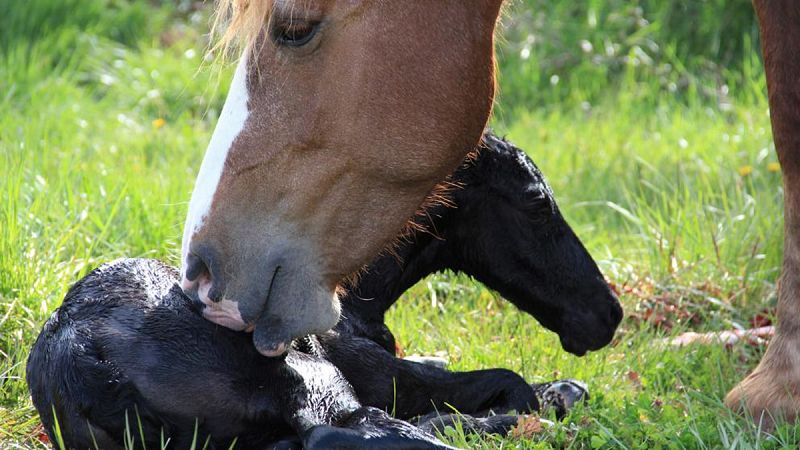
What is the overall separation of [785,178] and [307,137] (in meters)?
1.46

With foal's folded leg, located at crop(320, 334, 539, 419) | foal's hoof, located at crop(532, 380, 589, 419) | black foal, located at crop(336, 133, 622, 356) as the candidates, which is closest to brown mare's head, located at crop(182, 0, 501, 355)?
foal's folded leg, located at crop(320, 334, 539, 419)

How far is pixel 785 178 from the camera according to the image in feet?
10.7

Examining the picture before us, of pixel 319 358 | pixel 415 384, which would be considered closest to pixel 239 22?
pixel 319 358

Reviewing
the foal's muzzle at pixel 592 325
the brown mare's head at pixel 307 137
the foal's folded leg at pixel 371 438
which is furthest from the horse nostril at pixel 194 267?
the foal's muzzle at pixel 592 325

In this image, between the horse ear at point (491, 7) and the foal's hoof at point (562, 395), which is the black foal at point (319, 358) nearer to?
the foal's hoof at point (562, 395)

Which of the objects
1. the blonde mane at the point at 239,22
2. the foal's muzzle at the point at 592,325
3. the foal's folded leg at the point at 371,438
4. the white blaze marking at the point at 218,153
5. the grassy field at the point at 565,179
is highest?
the blonde mane at the point at 239,22

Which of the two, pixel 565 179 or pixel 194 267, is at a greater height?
pixel 194 267

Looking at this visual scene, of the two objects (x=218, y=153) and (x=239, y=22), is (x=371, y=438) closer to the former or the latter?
(x=218, y=153)

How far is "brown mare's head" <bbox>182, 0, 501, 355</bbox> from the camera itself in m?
2.66

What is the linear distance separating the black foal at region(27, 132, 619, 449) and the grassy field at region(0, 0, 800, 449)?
0.95 ft

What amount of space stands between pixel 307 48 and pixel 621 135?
3864 millimetres

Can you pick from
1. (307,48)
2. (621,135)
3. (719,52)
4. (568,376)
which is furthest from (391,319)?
(719,52)

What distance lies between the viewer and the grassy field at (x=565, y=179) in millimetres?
3605

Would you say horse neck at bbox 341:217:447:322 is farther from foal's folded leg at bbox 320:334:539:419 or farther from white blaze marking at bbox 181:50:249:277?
white blaze marking at bbox 181:50:249:277
